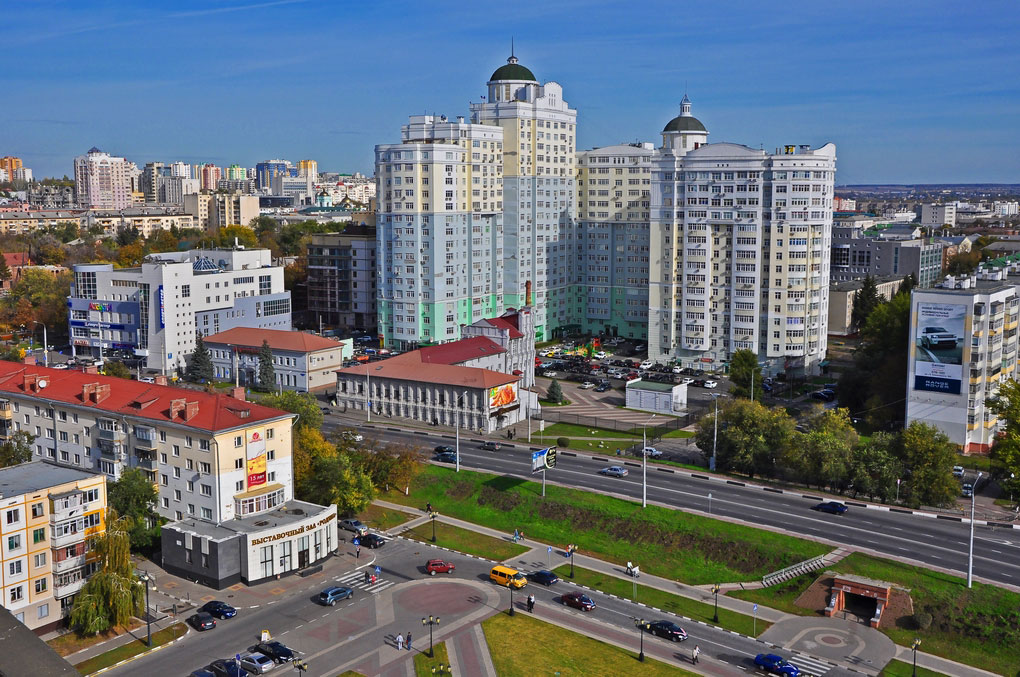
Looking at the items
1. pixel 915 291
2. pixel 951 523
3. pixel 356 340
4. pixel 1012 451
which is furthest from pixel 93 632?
pixel 356 340

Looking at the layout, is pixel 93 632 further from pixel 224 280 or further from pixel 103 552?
pixel 224 280

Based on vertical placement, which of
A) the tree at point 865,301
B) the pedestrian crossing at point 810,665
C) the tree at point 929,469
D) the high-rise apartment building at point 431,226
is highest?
the high-rise apartment building at point 431,226

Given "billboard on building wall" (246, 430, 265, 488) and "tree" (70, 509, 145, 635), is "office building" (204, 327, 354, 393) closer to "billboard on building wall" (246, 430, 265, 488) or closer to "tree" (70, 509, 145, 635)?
"billboard on building wall" (246, 430, 265, 488)

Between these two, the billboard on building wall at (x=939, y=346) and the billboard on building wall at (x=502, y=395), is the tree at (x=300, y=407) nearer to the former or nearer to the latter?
the billboard on building wall at (x=502, y=395)

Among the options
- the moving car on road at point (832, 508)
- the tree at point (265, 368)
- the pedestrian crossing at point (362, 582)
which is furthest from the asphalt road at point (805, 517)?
the tree at point (265, 368)

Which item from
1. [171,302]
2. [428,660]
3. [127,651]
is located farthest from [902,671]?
[171,302]

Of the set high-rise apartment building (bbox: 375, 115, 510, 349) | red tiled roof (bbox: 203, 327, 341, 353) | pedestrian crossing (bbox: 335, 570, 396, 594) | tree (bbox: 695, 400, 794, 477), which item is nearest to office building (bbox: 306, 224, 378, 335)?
high-rise apartment building (bbox: 375, 115, 510, 349)
